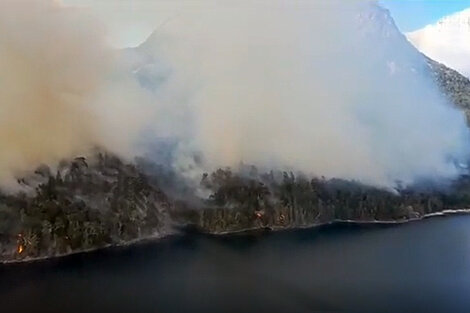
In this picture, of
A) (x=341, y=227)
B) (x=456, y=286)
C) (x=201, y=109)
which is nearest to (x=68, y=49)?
(x=201, y=109)

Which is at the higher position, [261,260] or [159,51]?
[159,51]

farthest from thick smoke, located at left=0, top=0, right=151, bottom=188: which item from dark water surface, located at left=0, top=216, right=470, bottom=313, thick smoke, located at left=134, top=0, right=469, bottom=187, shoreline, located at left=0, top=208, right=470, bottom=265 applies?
dark water surface, located at left=0, top=216, right=470, bottom=313

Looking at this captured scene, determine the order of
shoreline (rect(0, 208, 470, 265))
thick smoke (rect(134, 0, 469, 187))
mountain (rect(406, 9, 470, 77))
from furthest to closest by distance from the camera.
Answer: mountain (rect(406, 9, 470, 77)) < thick smoke (rect(134, 0, 469, 187)) < shoreline (rect(0, 208, 470, 265))

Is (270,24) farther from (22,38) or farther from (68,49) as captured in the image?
(22,38)

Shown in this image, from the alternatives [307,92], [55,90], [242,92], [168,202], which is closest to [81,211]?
[168,202]

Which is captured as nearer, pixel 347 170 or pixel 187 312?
pixel 187 312

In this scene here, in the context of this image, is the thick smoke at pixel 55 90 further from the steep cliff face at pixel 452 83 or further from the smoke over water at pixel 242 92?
the steep cliff face at pixel 452 83

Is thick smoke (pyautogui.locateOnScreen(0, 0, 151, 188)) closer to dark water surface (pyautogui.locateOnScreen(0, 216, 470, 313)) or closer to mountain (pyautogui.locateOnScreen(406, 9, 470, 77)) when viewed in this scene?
dark water surface (pyautogui.locateOnScreen(0, 216, 470, 313))
